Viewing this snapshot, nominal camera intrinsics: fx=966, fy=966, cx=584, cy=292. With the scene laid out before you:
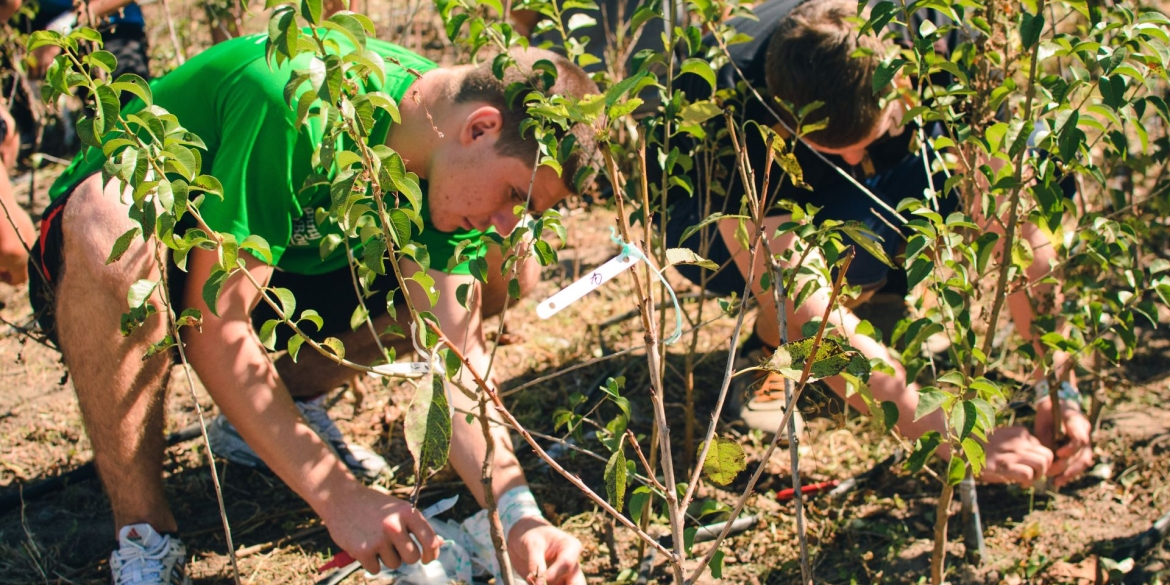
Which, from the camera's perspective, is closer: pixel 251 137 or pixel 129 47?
pixel 251 137

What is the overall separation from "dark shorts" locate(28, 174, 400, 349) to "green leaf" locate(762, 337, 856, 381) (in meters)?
1.12

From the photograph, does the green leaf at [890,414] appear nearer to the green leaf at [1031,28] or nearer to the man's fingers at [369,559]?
the green leaf at [1031,28]

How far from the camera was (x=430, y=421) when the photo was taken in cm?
104

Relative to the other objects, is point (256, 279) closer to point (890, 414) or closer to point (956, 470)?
point (890, 414)

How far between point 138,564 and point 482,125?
104cm

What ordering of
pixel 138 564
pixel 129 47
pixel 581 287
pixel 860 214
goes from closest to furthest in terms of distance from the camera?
pixel 581 287
pixel 138 564
pixel 860 214
pixel 129 47

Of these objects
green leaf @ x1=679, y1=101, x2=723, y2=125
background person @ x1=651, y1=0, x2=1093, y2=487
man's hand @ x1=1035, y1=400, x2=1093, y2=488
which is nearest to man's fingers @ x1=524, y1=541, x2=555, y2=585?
background person @ x1=651, y1=0, x2=1093, y2=487

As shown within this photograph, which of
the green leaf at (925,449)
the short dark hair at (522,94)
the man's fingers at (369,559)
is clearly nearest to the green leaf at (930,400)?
the green leaf at (925,449)

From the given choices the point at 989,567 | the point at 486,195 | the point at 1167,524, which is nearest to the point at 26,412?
the point at 486,195

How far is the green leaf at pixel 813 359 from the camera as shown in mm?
1173

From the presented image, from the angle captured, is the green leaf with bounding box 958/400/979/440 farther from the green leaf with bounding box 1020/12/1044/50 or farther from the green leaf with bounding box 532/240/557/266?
the green leaf with bounding box 532/240/557/266

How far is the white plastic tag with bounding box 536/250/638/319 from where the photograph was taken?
1.15 meters

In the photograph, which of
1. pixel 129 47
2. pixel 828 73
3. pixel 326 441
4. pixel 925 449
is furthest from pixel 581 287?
pixel 129 47

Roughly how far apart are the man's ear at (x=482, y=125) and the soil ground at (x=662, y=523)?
57 centimetres
